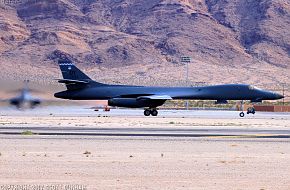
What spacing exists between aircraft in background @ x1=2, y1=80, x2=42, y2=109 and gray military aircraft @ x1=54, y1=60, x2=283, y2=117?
18786mm

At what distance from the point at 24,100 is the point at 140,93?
24.7m

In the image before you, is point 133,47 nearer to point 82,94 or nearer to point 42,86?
point 82,94

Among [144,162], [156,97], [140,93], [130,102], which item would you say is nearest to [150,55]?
[140,93]

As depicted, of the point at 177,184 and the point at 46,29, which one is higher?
the point at 46,29

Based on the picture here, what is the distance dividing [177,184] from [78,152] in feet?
29.0

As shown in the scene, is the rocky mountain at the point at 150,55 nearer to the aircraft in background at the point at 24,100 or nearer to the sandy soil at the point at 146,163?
the aircraft in background at the point at 24,100

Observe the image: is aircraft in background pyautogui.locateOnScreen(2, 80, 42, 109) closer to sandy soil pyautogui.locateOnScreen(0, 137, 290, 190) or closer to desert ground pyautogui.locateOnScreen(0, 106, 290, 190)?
desert ground pyautogui.locateOnScreen(0, 106, 290, 190)

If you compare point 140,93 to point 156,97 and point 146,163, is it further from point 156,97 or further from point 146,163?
point 146,163

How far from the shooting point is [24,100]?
5316cm

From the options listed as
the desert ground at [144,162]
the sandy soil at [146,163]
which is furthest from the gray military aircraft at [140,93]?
the sandy soil at [146,163]

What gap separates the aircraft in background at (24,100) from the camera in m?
52.6

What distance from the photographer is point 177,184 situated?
2003cm

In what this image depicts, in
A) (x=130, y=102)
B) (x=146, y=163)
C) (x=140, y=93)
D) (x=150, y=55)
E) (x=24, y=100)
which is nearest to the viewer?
(x=146, y=163)

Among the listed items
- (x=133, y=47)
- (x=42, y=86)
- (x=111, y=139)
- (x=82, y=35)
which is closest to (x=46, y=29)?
(x=82, y=35)
